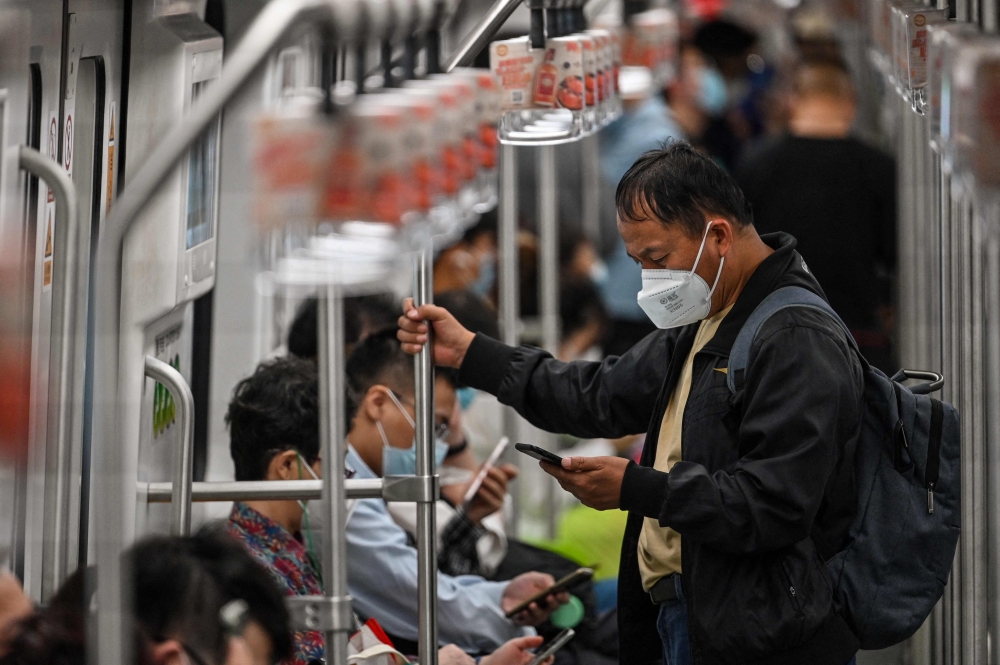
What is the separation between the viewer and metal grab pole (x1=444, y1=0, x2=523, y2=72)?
8.69ft

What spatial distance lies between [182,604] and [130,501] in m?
0.90

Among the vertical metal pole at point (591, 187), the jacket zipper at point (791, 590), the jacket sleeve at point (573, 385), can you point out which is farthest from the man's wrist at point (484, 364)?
the vertical metal pole at point (591, 187)

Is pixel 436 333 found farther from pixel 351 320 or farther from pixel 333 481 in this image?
pixel 351 320

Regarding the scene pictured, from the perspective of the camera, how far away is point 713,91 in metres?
10.7

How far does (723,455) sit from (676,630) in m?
0.37

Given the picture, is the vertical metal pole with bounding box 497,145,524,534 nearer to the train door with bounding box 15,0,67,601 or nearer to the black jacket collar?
the black jacket collar

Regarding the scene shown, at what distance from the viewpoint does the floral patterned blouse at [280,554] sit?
9.61 feet

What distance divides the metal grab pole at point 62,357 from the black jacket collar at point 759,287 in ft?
3.74

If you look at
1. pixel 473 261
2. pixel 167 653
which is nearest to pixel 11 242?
pixel 167 653

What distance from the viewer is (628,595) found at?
2758 mm

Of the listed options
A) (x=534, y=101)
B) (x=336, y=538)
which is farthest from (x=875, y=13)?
(x=336, y=538)

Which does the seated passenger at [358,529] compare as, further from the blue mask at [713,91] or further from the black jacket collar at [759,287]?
the blue mask at [713,91]

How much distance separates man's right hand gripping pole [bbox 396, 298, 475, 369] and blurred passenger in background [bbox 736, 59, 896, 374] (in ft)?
8.56

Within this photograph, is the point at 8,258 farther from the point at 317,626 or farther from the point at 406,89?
the point at 317,626
